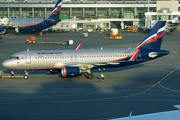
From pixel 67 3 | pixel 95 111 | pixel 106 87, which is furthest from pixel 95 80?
pixel 67 3

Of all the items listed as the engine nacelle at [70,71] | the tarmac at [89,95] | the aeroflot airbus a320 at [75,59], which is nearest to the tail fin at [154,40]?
the aeroflot airbus a320 at [75,59]

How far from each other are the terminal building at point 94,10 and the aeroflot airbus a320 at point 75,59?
103m

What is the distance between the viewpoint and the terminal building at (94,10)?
5768 inches

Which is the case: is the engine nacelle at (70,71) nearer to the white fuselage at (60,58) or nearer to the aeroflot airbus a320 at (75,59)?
the aeroflot airbus a320 at (75,59)

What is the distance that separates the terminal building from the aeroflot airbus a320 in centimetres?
10346

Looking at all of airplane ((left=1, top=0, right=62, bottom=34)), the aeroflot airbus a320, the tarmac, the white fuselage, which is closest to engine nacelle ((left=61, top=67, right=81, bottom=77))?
the aeroflot airbus a320

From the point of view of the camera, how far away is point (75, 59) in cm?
3994

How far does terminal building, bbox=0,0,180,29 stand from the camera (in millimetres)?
146500

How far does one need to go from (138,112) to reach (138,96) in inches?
221

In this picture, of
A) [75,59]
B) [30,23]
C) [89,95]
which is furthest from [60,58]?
[30,23]

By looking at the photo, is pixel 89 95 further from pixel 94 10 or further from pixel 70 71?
pixel 94 10

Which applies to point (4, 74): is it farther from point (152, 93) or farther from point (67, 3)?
point (67, 3)

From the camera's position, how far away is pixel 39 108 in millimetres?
26906

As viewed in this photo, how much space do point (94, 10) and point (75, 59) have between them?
117 meters
